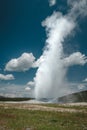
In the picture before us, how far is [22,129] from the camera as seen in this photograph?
2816 cm

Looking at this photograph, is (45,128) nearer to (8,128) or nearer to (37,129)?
(37,129)

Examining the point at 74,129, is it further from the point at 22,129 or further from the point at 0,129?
the point at 0,129

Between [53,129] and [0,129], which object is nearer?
[0,129]

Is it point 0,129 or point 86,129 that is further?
point 86,129

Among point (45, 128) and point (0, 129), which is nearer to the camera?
point (0, 129)

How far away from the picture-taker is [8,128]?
28.4 m

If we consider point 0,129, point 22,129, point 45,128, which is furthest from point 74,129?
point 0,129

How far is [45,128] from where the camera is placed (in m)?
29.6

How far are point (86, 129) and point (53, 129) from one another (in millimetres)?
3773

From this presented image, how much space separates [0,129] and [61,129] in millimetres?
6806

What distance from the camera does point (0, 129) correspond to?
27406mm

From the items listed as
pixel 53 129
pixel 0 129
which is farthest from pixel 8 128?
pixel 53 129

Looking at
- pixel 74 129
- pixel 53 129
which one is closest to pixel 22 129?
pixel 53 129

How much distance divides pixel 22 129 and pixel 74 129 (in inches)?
233
